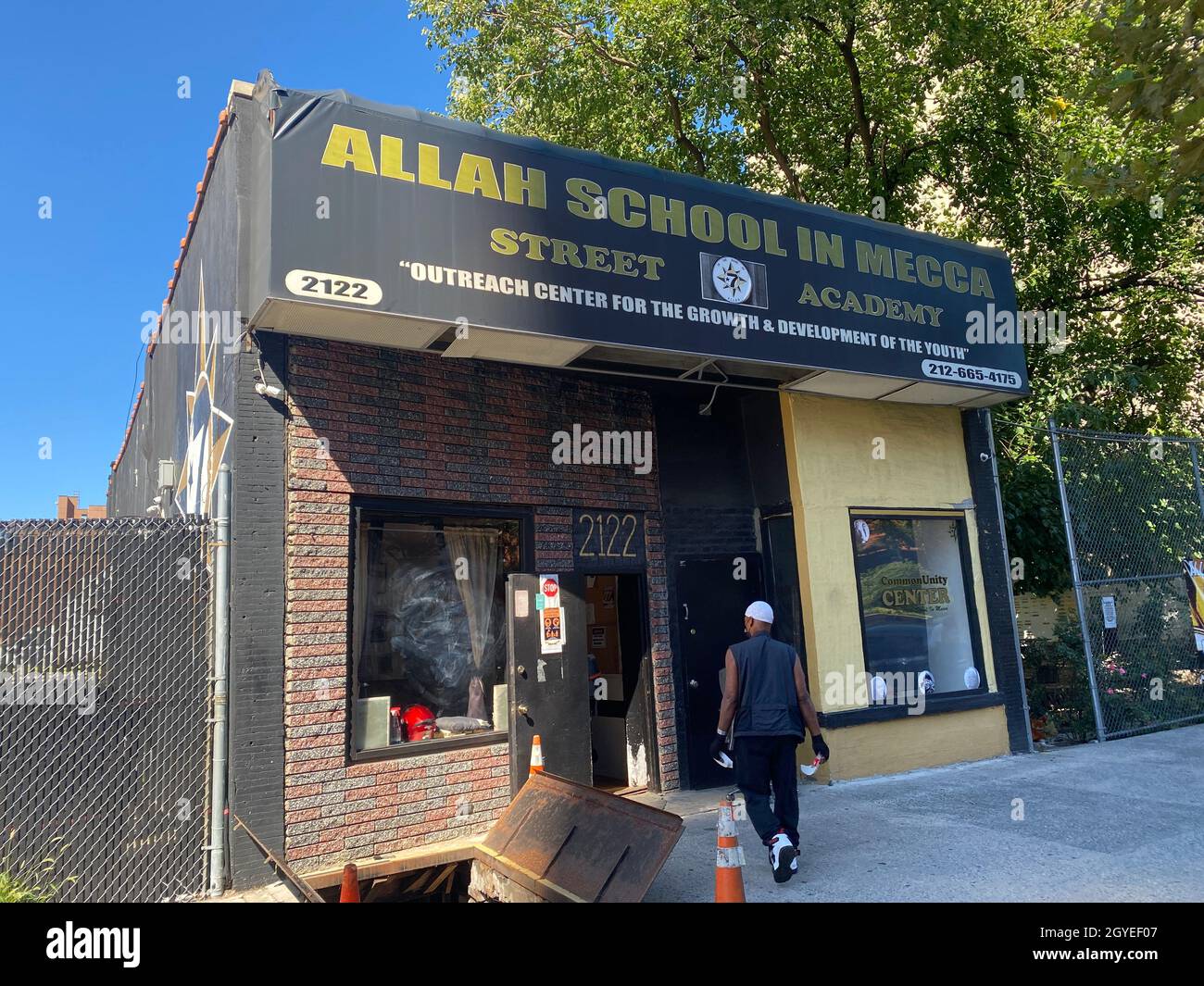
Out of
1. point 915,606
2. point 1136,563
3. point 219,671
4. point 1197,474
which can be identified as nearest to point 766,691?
point 219,671

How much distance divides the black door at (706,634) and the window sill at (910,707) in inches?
47.2

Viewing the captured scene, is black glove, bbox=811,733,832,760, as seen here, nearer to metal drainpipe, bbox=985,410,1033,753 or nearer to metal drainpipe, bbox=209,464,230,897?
metal drainpipe, bbox=209,464,230,897

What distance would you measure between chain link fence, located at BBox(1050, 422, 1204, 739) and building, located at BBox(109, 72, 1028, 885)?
129cm

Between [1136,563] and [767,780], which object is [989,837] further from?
[1136,563]

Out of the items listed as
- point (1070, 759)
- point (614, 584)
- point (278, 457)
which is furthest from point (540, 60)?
point (1070, 759)

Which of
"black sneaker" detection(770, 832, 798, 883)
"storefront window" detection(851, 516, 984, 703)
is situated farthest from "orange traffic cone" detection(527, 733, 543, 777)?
"storefront window" detection(851, 516, 984, 703)

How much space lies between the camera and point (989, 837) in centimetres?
676

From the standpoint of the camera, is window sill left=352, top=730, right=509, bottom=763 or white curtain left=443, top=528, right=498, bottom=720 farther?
white curtain left=443, top=528, right=498, bottom=720

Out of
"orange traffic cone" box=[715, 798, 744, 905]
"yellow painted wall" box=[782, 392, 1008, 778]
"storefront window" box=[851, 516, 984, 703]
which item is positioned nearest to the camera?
→ "orange traffic cone" box=[715, 798, 744, 905]

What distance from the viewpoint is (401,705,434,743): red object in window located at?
7332 millimetres

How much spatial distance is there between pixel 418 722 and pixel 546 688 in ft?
3.96

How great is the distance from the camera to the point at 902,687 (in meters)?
9.51

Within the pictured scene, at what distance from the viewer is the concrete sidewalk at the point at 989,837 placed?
562 centimetres
